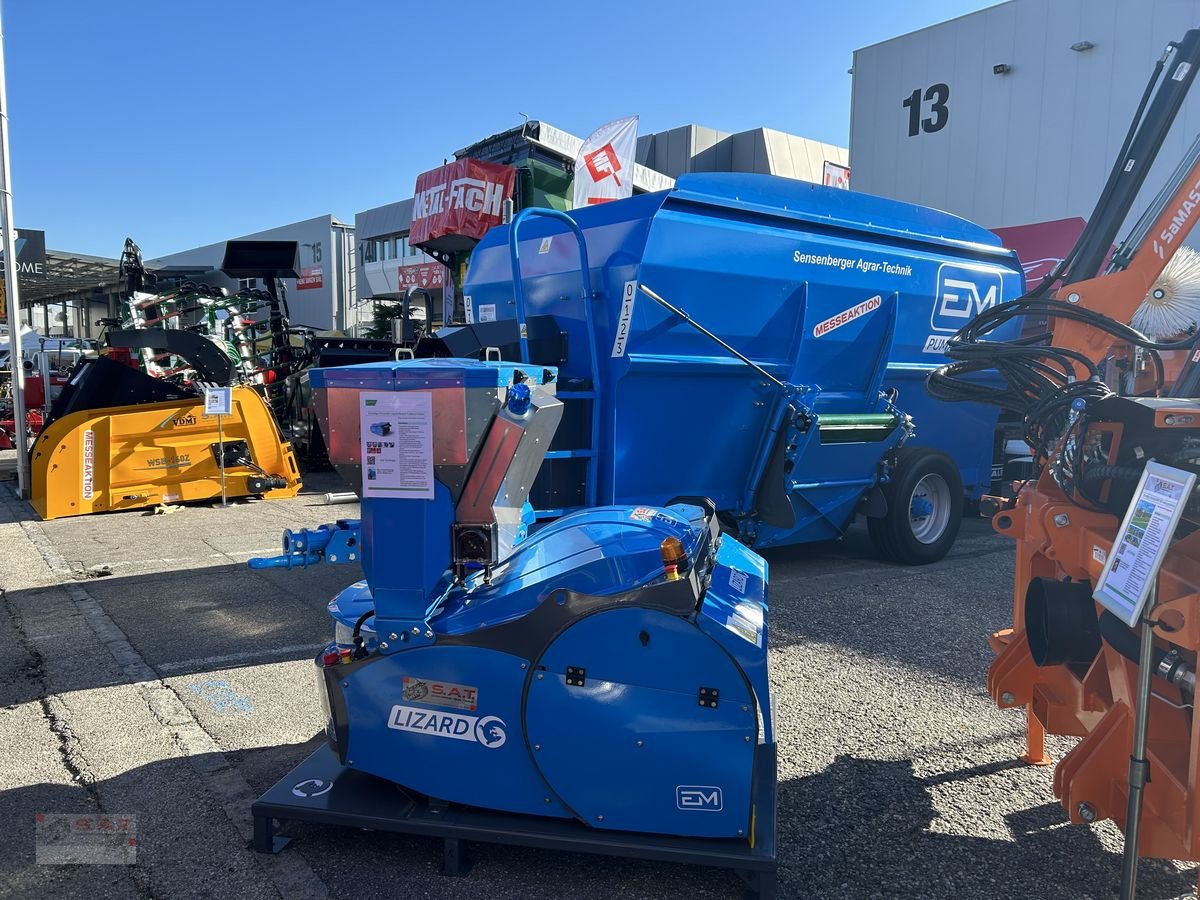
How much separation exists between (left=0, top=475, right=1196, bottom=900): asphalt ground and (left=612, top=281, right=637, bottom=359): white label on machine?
73.7 inches

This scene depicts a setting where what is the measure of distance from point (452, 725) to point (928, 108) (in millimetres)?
13931

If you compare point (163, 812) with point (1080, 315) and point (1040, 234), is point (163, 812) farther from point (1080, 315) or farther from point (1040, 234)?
point (1040, 234)

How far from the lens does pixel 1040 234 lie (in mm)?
12469

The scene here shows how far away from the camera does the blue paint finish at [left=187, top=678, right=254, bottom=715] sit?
12.7 feet

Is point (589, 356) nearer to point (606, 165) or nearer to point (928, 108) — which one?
point (606, 165)

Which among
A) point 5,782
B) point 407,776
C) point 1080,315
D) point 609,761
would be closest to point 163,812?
point 5,782

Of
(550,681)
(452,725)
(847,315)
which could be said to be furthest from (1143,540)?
(847,315)

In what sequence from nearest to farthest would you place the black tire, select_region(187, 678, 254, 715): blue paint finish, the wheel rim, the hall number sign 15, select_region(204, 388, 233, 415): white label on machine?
select_region(187, 678, 254, 715): blue paint finish → the black tire → the wheel rim → select_region(204, 388, 233, 415): white label on machine → the hall number sign 15

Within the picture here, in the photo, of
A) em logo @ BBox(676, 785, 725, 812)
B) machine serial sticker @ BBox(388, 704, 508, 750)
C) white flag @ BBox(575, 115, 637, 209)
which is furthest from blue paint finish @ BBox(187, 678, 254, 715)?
white flag @ BBox(575, 115, 637, 209)

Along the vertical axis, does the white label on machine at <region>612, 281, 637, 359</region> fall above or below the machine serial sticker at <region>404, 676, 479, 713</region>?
above

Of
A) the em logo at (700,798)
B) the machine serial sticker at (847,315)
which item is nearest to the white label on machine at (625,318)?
the machine serial sticker at (847,315)

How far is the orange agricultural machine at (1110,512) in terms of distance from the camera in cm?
232

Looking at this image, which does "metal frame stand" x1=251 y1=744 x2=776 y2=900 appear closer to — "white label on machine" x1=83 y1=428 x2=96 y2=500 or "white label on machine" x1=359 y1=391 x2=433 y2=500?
"white label on machine" x1=359 y1=391 x2=433 y2=500

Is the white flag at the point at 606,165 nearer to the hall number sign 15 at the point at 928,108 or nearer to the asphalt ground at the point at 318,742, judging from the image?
the hall number sign 15 at the point at 928,108
